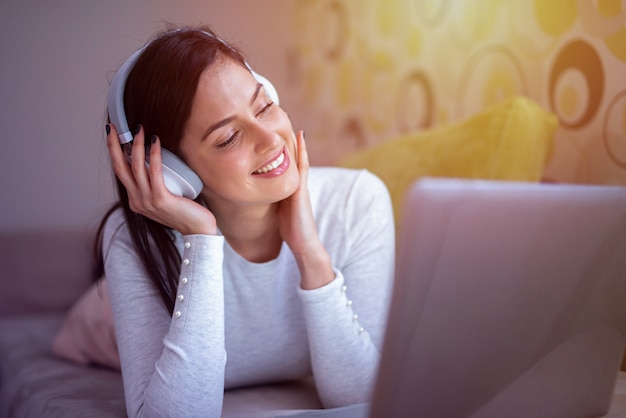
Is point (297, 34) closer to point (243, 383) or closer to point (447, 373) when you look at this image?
point (243, 383)

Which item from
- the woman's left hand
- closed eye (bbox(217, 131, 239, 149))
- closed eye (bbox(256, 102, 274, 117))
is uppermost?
closed eye (bbox(256, 102, 274, 117))

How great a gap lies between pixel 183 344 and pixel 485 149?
0.81 metres

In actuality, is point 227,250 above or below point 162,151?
below

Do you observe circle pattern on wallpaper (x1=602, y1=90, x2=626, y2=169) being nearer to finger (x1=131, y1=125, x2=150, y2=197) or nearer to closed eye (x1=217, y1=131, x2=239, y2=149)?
closed eye (x1=217, y1=131, x2=239, y2=149)

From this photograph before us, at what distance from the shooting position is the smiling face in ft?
3.51

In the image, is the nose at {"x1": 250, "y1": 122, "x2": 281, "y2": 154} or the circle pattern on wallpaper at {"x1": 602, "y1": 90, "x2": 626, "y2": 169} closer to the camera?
the nose at {"x1": 250, "y1": 122, "x2": 281, "y2": 154}

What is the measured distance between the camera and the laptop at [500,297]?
64 centimetres

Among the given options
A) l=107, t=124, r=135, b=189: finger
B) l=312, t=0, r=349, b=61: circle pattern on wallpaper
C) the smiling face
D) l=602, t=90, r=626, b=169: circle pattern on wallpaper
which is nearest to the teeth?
the smiling face

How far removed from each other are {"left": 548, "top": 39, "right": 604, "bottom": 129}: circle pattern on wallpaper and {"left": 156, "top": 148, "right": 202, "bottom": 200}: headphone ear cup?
879 millimetres

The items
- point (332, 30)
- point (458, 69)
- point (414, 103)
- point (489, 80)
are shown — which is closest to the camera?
point (489, 80)

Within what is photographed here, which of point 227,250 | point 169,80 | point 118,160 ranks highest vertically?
point 169,80

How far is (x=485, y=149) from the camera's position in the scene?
1488 millimetres

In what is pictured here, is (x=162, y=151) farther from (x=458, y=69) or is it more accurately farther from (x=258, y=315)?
(x=458, y=69)

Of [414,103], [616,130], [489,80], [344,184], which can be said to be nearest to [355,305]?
[344,184]
